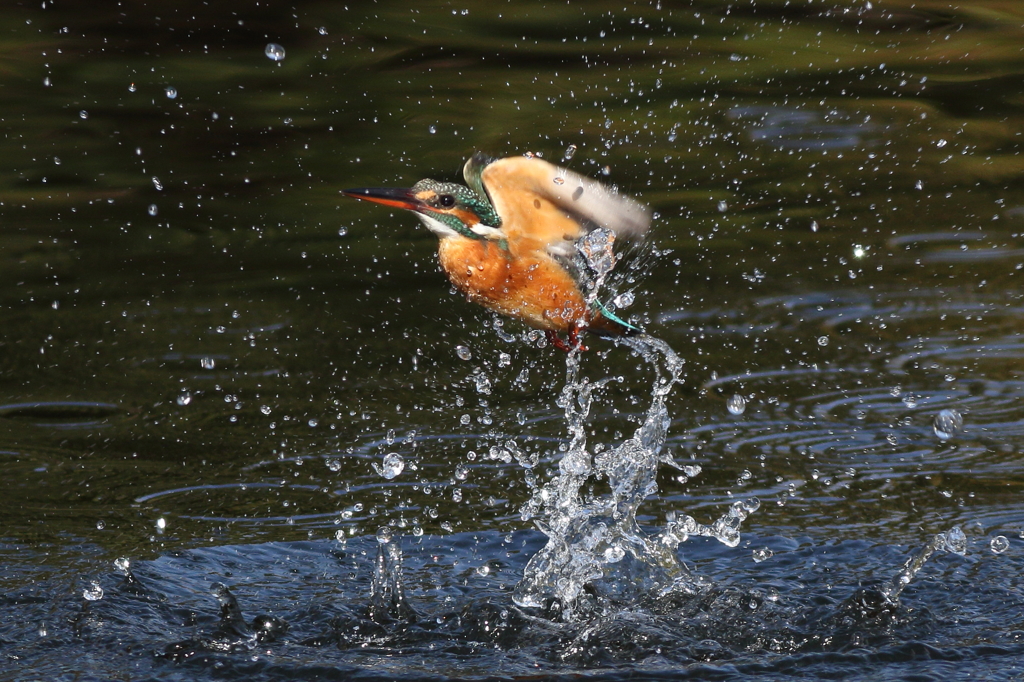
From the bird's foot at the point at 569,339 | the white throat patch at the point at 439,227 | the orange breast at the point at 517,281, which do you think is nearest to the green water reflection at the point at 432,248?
the bird's foot at the point at 569,339

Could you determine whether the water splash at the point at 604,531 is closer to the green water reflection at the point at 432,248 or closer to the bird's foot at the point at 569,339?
the bird's foot at the point at 569,339

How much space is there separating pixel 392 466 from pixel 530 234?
0.99 meters

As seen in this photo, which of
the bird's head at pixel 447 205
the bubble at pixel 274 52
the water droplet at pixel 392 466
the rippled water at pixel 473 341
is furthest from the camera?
the bubble at pixel 274 52

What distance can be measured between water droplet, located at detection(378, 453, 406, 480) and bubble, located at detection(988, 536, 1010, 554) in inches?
59.9

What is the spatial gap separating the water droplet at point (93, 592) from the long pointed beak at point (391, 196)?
3.39ft

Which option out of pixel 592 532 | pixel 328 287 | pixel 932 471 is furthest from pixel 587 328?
pixel 328 287

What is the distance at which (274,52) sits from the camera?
219 inches

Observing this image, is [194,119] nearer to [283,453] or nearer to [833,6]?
[283,453]

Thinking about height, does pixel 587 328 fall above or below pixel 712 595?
above

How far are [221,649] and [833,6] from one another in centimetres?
483

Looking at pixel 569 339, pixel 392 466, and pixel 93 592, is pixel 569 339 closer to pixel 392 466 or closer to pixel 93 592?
pixel 392 466

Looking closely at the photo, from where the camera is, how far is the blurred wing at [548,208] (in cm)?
271

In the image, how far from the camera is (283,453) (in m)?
3.54

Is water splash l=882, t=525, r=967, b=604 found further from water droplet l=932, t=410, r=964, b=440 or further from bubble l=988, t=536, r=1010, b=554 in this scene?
water droplet l=932, t=410, r=964, b=440
